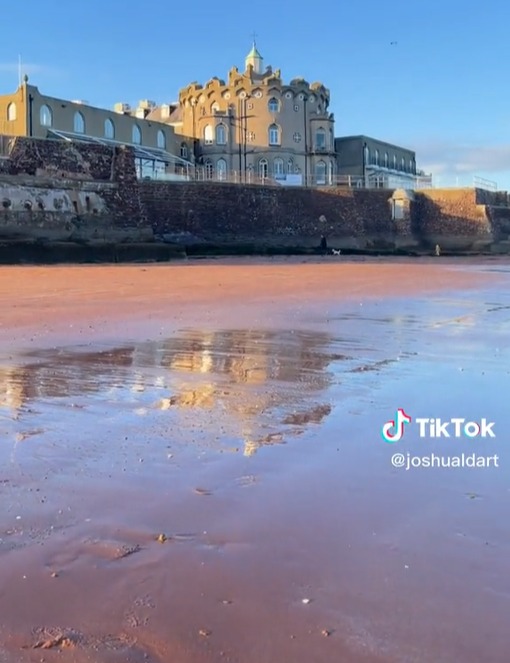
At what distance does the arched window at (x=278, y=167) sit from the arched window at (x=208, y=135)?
13.8 feet

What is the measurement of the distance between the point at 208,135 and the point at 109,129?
7.26 metres

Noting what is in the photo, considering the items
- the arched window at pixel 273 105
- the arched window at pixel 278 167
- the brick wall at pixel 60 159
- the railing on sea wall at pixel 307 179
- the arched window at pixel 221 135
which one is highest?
the arched window at pixel 273 105

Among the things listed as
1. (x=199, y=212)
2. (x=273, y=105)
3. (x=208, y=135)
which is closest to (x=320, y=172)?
(x=273, y=105)

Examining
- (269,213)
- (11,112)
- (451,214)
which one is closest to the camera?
(269,213)

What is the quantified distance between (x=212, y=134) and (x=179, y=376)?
42983 millimetres

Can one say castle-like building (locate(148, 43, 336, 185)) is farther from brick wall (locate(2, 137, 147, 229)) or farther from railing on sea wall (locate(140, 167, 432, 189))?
brick wall (locate(2, 137, 147, 229))

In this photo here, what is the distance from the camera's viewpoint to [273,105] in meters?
→ 47.9

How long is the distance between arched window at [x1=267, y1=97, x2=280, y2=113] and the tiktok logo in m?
44.9

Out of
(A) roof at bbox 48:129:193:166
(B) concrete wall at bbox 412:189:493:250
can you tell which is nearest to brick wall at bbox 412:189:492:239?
(B) concrete wall at bbox 412:189:493:250

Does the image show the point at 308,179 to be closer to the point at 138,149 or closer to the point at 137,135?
the point at 137,135

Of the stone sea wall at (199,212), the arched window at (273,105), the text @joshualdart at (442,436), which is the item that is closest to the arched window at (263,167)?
the arched window at (273,105)

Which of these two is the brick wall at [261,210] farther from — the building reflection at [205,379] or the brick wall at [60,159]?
the building reflection at [205,379]

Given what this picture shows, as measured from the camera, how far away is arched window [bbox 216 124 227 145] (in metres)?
47.6

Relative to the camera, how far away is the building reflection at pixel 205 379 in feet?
17.6
